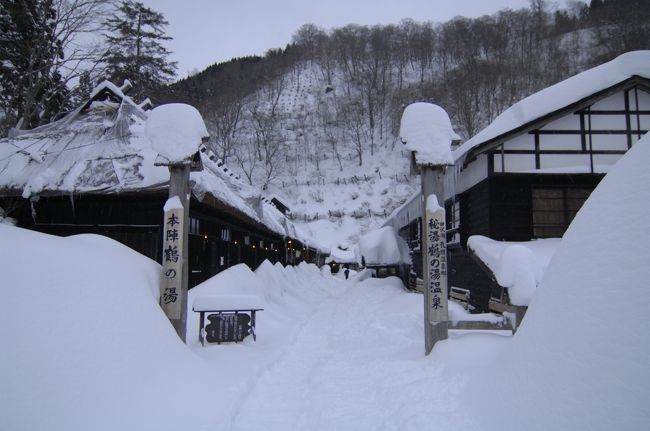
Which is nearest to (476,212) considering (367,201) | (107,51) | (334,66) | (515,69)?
(107,51)

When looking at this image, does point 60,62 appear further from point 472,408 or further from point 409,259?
point 409,259

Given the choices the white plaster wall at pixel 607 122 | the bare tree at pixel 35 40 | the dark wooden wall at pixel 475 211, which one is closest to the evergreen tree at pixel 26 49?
the bare tree at pixel 35 40

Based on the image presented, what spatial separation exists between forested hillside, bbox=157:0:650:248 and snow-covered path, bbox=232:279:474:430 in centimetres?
2738

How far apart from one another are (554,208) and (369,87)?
65.1m

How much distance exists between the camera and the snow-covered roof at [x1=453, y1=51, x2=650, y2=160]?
38.1 feet

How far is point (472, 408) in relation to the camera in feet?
13.3

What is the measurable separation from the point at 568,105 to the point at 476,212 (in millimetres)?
4121

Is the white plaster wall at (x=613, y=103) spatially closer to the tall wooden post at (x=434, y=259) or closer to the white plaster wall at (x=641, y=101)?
the white plaster wall at (x=641, y=101)

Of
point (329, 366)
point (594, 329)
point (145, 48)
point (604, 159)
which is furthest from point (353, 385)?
point (145, 48)

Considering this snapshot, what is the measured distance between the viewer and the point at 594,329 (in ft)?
9.12

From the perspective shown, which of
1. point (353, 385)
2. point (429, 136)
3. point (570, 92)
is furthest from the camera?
point (570, 92)

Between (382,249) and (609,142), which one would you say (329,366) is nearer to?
(609,142)

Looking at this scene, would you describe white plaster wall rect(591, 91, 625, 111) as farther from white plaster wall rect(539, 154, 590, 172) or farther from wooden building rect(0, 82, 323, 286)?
wooden building rect(0, 82, 323, 286)

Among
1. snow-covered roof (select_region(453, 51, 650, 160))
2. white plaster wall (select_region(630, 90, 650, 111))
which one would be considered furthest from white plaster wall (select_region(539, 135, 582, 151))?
white plaster wall (select_region(630, 90, 650, 111))
